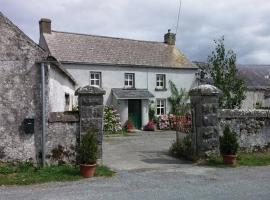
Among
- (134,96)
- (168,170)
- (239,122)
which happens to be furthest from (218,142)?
(134,96)

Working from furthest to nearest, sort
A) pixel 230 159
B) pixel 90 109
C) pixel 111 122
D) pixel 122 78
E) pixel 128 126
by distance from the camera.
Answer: pixel 122 78 < pixel 128 126 < pixel 111 122 < pixel 230 159 < pixel 90 109

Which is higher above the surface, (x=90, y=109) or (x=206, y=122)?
(x=90, y=109)

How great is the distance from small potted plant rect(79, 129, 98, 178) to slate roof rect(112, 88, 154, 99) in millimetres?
17543

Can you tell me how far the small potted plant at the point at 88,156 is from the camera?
9.78 meters

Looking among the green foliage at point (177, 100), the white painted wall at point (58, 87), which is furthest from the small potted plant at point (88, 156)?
the green foliage at point (177, 100)

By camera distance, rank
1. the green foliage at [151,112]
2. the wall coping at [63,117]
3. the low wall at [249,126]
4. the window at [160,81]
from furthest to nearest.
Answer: the window at [160,81]
the green foliage at [151,112]
the low wall at [249,126]
the wall coping at [63,117]

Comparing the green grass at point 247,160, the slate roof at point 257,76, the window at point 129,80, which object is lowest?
the green grass at point 247,160

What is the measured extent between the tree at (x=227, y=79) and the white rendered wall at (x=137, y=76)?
9403 millimetres

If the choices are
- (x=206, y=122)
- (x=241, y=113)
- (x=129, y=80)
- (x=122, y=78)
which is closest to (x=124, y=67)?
(x=122, y=78)

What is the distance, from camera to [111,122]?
87.5 ft

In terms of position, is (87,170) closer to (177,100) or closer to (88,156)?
(88,156)

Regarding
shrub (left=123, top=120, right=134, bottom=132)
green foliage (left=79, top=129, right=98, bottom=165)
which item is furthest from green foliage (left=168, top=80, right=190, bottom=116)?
green foliage (left=79, top=129, right=98, bottom=165)

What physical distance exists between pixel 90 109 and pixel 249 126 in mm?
5835

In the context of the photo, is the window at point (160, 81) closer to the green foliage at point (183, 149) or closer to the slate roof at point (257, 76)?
the slate roof at point (257, 76)
